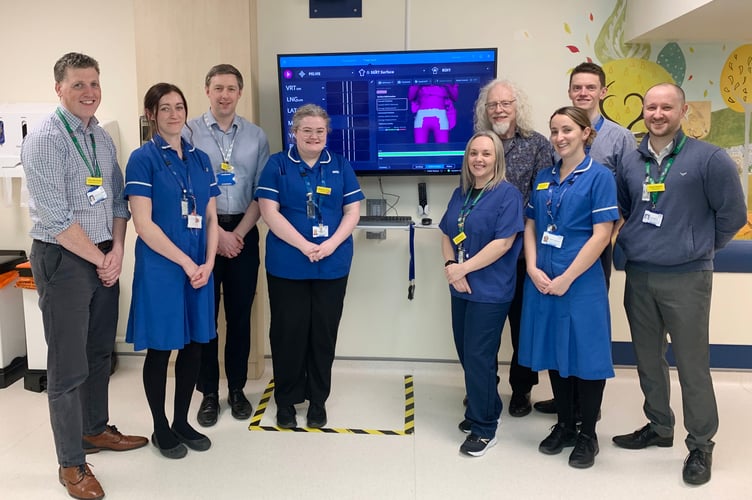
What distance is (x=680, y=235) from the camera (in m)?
2.53

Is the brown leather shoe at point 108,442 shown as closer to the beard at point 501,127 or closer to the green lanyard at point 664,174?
the beard at point 501,127

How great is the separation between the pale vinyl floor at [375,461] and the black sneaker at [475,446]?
0.04 m

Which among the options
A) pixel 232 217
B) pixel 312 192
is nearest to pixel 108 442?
pixel 232 217

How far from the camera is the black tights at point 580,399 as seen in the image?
2672mm

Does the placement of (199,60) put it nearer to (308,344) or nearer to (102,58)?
(102,58)

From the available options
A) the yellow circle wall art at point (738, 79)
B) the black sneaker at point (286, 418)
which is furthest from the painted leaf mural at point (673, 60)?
the black sneaker at point (286, 418)

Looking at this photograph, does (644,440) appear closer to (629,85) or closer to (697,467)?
(697,467)

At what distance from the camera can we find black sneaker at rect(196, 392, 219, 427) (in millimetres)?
3117

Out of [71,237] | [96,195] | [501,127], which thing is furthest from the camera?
[501,127]

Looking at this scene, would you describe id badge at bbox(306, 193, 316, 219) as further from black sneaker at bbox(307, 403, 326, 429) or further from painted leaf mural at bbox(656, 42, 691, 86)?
painted leaf mural at bbox(656, 42, 691, 86)

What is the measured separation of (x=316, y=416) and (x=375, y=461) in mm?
474

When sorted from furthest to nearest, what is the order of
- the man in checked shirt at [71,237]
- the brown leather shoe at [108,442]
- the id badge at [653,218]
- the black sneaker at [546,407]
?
1. the black sneaker at [546,407]
2. the brown leather shoe at [108,442]
3. the id badge at [653,218]
4. the man in checked shirt at [71,237]

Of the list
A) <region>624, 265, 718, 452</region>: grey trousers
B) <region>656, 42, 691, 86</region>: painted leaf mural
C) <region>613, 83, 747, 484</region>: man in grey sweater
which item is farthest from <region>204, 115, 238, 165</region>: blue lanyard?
<region>656, 42, 691, 86</region>: painted leaf mural

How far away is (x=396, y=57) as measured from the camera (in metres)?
3.51
